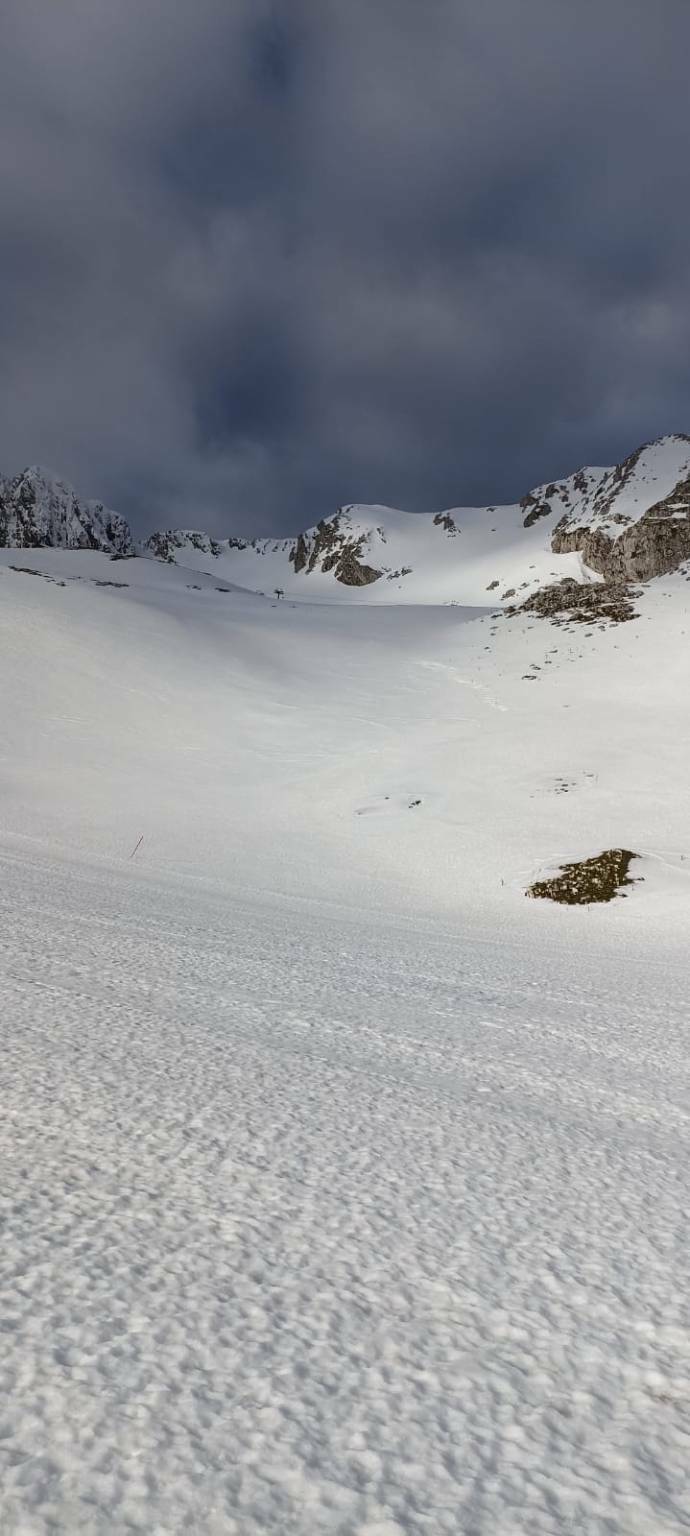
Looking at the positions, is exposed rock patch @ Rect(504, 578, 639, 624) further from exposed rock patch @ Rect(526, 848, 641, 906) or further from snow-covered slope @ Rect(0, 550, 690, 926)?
exposed rock patch @ Rect(526, 848, 641, 906)

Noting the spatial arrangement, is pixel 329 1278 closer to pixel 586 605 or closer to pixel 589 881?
pixel 589 881

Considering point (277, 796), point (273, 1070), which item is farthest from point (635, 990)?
point (277, 796)

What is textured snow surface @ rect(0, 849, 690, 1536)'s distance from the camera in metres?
1.22

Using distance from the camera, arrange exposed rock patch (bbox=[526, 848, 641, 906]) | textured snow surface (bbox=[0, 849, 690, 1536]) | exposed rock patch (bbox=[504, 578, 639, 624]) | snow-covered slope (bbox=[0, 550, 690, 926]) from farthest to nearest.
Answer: exposed rock patch (bbox=[504, 578, 639, 624])
snow-covered slope (bbox=[0, 550, 690, 926])
exposed rock patch (bbox=[526, 848, 641, 906])
textured snow surface (bbox=[0, 849, 690, 1536])

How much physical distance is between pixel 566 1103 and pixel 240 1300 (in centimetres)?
191

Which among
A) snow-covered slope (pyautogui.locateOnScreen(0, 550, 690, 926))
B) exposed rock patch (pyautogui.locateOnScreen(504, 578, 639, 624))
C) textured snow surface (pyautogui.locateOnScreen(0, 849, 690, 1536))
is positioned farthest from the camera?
exposed rock patch (pyautogui.locateOnScreen(504, 578, 639, 624))

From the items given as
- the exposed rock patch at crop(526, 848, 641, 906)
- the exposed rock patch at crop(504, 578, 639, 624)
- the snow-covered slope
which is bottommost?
the exposed rock patch at crop(526, 848, 641, 906)

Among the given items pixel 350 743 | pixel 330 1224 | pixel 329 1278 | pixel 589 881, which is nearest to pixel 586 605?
pixel 350 743

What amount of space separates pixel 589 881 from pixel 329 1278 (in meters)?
12.1

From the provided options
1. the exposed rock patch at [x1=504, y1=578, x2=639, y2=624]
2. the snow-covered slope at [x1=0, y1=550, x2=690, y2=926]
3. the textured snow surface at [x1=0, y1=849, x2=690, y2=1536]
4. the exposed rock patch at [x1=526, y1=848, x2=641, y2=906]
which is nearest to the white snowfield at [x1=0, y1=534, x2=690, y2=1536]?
the textured snow surface at [x1=0, y1=849, x2=690, y2=1536]

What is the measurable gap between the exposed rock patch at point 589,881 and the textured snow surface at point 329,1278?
9.17 m

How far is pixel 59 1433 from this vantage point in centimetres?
124

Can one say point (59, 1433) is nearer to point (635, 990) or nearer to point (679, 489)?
point (635, 990)

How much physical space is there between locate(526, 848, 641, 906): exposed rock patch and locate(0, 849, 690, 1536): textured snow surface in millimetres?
9169
